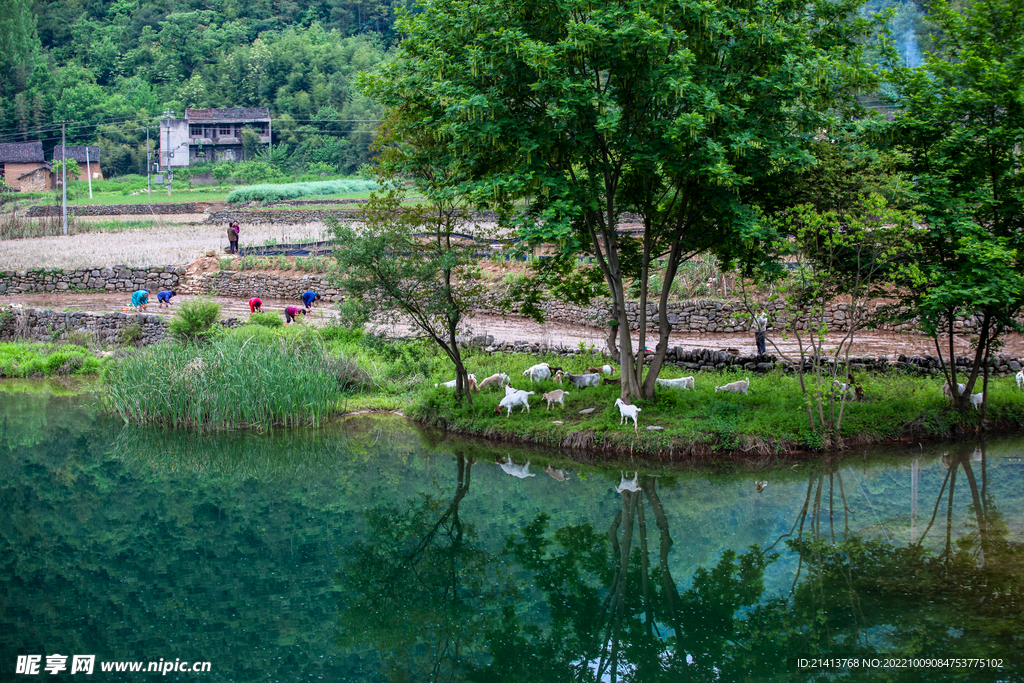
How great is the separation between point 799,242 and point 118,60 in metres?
89.5

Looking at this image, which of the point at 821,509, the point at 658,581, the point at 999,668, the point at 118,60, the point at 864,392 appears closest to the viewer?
the point at 999,668

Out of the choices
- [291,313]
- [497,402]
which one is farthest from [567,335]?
[497,402]

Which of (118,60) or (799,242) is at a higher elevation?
(118,60)

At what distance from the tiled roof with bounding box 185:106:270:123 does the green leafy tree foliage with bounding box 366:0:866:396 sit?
64.1 m

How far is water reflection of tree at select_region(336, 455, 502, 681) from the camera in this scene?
27.1 feet

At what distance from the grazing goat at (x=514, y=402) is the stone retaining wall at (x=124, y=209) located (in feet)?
147

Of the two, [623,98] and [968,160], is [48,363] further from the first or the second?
[968,160]

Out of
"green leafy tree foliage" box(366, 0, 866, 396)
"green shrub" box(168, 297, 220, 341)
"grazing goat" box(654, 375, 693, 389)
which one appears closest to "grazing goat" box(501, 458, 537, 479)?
"green leafy tree foliage" box(366, 0, 866, 396)

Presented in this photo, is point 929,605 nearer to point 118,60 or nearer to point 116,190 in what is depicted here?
point 116,190

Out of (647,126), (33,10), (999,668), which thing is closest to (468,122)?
(647,126)

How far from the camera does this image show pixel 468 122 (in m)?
13.7

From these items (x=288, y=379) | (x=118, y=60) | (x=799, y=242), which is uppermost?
(x=118, y=60)
